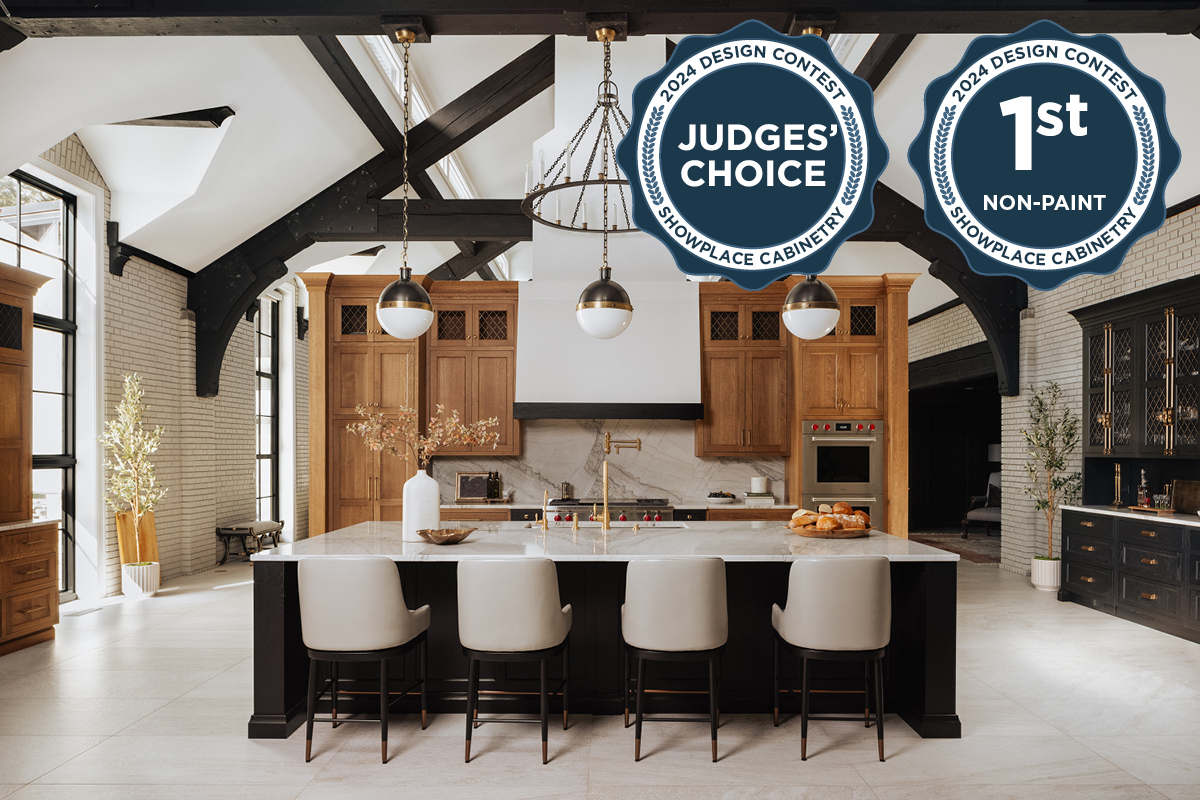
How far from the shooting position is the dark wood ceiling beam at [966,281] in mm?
7289

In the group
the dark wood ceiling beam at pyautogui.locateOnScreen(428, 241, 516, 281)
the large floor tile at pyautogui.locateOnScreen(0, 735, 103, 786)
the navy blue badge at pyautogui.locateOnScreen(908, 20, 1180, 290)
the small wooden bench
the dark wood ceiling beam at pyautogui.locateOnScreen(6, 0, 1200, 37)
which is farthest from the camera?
the dark wood ceiling beam at pyautogui.locateOnScreen(428, 241, 516, 281)

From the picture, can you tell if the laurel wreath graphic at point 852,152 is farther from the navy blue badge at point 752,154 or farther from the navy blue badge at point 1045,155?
the navy blue badge at point 1045,155

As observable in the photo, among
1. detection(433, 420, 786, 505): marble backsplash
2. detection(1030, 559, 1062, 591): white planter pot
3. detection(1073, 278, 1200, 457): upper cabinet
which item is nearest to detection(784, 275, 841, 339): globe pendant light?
detection(433, 420, 786, 505): marble backsplash

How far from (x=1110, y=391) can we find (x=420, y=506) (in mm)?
5730

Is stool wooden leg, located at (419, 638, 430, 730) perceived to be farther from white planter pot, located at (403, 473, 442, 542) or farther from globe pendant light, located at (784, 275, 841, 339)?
globe pendant light, located at (784, 275, 841, 339)

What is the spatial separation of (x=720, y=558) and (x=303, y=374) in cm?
871

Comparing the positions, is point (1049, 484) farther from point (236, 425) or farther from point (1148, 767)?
point (236, 425)

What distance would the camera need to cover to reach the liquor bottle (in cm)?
609

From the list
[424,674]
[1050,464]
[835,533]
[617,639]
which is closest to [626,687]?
[617,639]

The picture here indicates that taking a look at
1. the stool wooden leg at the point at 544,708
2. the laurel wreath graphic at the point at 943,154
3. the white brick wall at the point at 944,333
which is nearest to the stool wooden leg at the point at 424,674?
the stool wooden leg at the point at 544,708

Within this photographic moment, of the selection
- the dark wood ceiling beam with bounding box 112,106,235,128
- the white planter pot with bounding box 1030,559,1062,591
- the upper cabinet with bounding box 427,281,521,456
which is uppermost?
the dark wood ceiling beam with bounding box 112,106,235,128

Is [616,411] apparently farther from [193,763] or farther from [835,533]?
[193,763]

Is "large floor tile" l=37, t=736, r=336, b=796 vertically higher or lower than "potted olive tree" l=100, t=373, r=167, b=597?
lower

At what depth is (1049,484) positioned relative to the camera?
719 centimetres
